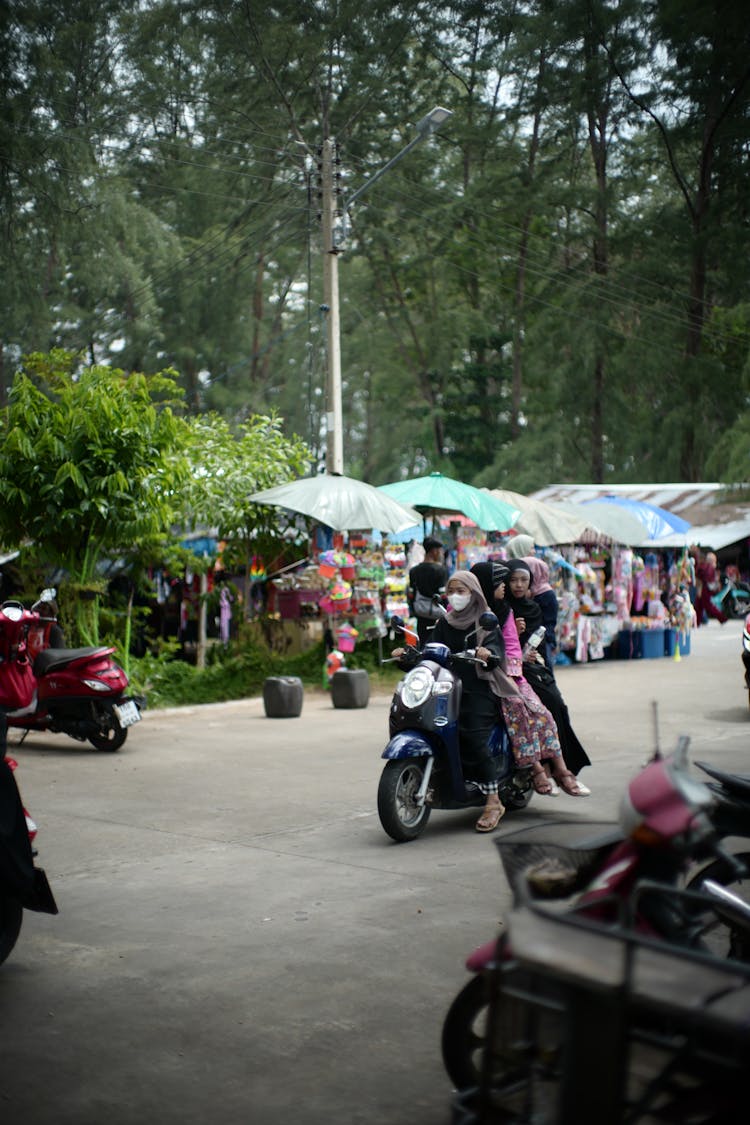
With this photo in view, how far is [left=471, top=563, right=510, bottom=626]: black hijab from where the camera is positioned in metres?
8.27

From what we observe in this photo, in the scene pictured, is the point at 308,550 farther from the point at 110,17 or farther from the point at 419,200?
the point at 419,200

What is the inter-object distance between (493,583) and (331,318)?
10751 millimetres

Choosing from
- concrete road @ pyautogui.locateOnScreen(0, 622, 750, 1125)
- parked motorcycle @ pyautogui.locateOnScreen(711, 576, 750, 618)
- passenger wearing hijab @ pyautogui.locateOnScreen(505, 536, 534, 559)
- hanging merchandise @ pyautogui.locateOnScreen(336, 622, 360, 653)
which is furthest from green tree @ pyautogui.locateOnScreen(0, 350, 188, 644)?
parked motorcycle @ pyautogui.locateOnScreen(711, 576, 750, 618)

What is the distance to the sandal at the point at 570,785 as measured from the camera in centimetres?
845

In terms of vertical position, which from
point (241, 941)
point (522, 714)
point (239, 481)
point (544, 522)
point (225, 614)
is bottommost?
point (241, 941)

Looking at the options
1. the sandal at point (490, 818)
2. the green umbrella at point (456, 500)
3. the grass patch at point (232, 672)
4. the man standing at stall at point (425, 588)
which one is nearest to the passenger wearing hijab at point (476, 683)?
the sandal at point (490, 818)

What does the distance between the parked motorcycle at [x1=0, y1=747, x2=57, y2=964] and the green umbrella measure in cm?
1282

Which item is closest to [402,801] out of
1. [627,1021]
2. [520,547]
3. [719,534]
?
[520,547]

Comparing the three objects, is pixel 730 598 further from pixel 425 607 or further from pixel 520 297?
pixel 425 607

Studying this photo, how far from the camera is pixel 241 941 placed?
5520 millimetres

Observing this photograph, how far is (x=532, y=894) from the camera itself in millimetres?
3260

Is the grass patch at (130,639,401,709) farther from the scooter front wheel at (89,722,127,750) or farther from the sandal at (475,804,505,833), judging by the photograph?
the sandal at (475,804,505,833)

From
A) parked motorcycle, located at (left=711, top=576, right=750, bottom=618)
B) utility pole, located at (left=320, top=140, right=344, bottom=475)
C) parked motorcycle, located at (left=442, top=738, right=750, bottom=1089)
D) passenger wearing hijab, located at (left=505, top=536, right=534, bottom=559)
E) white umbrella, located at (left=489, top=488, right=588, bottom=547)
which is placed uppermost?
utility pole, located at (left=320, top=140, right=344, bottom=475)

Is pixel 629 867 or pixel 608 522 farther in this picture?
pixel 608 522
